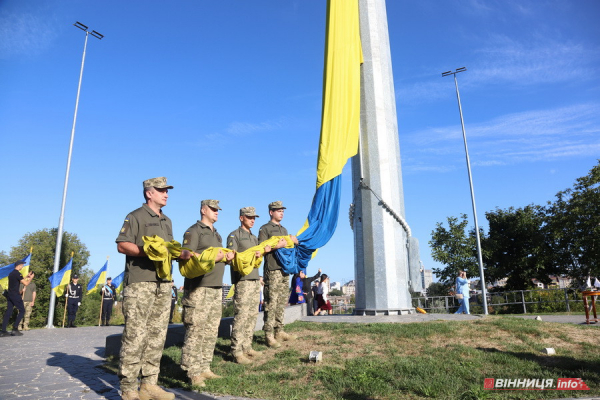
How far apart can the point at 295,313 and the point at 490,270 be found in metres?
26.5

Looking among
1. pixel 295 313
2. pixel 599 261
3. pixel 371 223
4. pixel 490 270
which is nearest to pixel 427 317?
pixel 371 223

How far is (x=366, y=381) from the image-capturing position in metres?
4.66

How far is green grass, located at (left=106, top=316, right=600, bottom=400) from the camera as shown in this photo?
4457 mm

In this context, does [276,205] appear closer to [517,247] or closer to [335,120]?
[335,120]

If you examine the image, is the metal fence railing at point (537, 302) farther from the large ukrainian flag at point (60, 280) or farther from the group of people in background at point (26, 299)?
the large ukrainian flag at point (60, 280)

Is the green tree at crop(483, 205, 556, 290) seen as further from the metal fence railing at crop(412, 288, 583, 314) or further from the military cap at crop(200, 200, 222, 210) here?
the military cap at crop(200, 200, 222, 210)

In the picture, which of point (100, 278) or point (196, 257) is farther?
point (100, 278)

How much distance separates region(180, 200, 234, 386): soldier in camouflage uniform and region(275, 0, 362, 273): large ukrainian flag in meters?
2.12

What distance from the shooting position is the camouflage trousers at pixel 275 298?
22.2 ft

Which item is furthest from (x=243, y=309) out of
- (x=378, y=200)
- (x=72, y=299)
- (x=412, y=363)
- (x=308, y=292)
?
(x=72, y=299)

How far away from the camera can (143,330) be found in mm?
4449

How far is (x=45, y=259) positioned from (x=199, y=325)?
116ft

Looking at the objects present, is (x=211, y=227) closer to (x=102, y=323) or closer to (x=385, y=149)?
(x=385, y=149)

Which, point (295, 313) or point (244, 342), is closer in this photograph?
point (244, 342)
